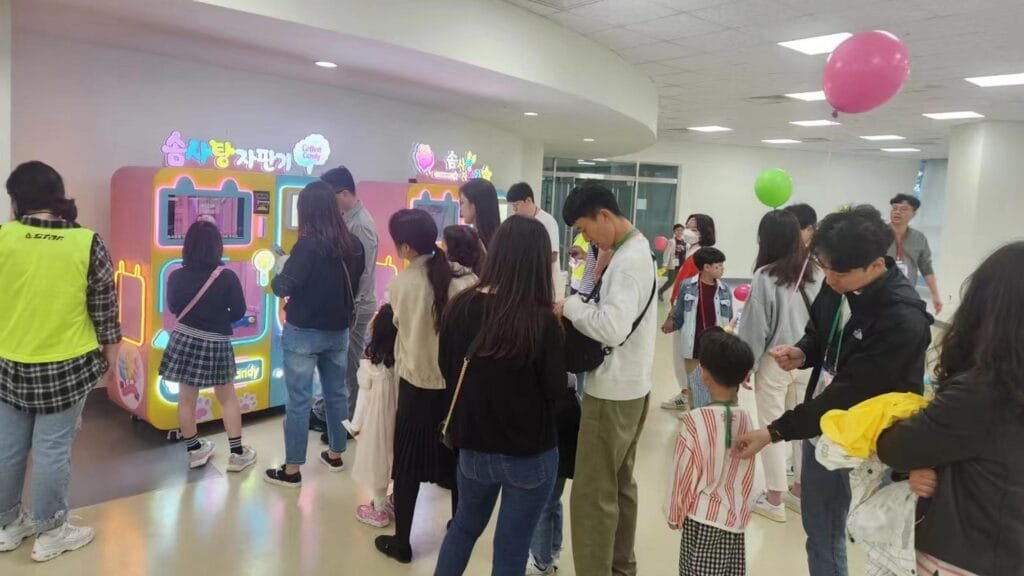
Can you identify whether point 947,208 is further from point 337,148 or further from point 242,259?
point 242,259

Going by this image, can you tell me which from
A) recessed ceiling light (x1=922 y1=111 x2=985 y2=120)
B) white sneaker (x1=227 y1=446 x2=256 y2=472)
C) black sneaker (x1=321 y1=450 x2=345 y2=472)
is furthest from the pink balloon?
recessed ceiling light (x1=922 y1=111 x2=985 y2=120)

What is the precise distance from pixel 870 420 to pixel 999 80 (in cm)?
673

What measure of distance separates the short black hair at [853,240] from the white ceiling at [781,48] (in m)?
3.02

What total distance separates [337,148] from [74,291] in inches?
147

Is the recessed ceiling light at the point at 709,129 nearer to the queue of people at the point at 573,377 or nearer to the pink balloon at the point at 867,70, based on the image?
the pink balloon at the point at 867,70

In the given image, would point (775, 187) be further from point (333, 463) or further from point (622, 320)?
point (333, 463)

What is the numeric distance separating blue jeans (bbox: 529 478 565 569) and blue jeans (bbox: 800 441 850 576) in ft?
2.97

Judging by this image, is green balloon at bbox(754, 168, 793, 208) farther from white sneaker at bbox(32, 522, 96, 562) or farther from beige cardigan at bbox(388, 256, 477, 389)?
white sneaker at bbox(32, 522, 96, 562)

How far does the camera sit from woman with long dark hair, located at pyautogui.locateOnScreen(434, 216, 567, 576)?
1953 millimetres

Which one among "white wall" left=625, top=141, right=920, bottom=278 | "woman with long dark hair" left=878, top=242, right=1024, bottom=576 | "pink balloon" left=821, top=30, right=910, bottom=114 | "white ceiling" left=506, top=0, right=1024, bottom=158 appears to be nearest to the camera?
"woman with long dark hair" left=878, top=242, right=1024, bottom=576

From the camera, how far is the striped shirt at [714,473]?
2.13 m

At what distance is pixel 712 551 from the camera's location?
7.14ft

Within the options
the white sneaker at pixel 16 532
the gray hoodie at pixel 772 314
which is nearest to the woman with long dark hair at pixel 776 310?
the gray hoodie at pixel 772 314

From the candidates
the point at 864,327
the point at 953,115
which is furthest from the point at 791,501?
the point at 953,115
